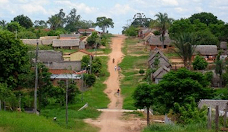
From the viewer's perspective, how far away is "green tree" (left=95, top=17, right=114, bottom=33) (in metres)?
116

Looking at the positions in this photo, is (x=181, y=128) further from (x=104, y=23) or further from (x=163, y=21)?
(x=104, y=23)

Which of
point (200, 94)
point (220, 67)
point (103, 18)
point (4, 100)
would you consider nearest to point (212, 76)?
point (220, 67)

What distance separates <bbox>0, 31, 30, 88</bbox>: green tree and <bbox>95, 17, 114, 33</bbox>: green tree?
79.0 meters

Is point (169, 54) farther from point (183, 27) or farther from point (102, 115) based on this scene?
point (102, 115)

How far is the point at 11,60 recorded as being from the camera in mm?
36188

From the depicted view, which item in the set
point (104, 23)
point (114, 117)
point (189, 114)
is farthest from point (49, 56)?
point (104, 23)

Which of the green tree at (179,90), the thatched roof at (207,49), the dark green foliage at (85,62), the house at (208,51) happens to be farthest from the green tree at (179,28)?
the green tree at (179,90)

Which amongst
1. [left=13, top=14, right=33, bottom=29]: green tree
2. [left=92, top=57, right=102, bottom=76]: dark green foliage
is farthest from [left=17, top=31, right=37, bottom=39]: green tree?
[left=92, top=57, right=102, bottom=76]: dark green foliage

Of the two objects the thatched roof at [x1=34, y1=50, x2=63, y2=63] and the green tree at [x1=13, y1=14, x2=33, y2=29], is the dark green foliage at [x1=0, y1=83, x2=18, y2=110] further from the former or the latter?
the green tree at [x1=13, y1=14, x2=33, y2=29]

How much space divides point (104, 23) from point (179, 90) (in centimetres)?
8938

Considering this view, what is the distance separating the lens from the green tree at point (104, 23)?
380ft

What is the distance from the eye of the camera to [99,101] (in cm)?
3931

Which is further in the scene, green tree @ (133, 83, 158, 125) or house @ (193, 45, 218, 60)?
house @ (193, 45, 218, 60)

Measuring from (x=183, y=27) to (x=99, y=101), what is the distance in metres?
30.1
